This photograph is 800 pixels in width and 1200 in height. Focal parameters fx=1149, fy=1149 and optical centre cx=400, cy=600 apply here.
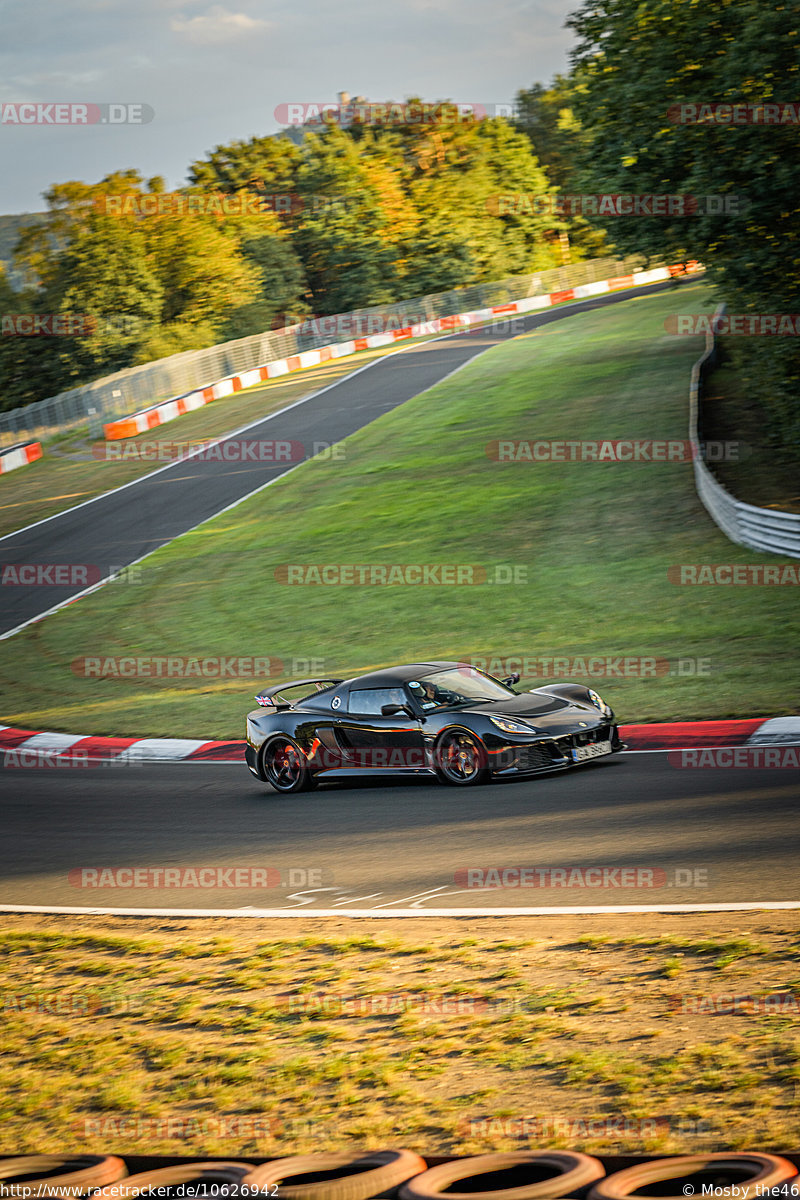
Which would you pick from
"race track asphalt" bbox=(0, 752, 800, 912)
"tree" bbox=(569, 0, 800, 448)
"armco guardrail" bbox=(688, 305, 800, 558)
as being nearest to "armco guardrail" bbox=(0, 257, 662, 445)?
"tree" bbox=(569, 0, 800, 448)

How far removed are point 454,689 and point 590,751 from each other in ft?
4.76

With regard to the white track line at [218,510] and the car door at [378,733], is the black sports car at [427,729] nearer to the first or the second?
the car door at [378,733]

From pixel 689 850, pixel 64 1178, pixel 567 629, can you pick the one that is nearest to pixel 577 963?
pixel 689 850

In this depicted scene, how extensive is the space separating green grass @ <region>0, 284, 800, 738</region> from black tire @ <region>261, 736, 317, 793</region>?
112 inches

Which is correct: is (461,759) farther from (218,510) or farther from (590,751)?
(218,510)

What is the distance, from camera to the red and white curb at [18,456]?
126ft

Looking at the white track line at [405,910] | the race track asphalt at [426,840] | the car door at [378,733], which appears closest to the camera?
the white track line at [405,910]

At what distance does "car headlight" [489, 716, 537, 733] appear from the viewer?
34.2ft

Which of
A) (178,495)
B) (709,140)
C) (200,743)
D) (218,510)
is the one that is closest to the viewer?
(200,743)

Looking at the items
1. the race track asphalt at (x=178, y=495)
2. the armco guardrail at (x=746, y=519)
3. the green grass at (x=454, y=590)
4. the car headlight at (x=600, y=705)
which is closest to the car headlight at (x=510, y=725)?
the car headlight at (x=600, y=705)

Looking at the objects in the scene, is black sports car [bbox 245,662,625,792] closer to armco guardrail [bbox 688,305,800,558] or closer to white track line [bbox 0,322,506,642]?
armco guardrail [bbox 688,305,800,558]

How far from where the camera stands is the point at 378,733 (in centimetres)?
1119

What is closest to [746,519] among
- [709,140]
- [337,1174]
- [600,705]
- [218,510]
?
[709,140]

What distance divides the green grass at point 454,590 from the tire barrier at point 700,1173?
8.34 meters
